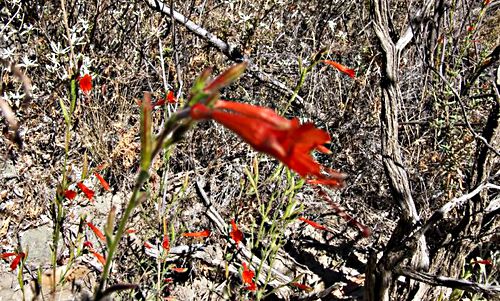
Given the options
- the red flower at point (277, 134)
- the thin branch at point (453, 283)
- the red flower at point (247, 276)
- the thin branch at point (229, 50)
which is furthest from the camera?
the thin branch at point (229, 50)

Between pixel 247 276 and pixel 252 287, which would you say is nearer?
pixel 252 287

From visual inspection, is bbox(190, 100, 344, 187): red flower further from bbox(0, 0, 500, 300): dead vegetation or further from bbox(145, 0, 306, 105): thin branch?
bbox(145, 0, 306, 105): thin branch

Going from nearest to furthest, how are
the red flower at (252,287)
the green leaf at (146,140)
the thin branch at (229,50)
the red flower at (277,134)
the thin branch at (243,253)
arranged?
the red flower at (277,134)
the green leaf at (146,140)
the red flower at (252,287)
the thin branch at (243,253)
the thin branch at (229,50)

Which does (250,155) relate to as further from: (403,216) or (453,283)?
(453,283)

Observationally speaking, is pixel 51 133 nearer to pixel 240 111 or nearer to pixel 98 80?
pixel 98 80

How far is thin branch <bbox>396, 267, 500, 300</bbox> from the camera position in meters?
2.13

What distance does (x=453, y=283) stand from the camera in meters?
2.21

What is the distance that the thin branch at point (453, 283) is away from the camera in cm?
213

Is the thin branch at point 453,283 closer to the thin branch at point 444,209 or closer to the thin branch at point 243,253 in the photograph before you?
the thin branch at point 444,209

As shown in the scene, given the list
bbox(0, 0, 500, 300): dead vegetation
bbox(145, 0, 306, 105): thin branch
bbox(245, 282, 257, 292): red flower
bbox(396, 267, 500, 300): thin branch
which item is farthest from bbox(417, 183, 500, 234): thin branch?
bbox(145, 0, 306, 105): thin branch

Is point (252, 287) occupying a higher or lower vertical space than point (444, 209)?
lower

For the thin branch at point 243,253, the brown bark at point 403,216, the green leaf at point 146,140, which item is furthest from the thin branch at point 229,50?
the green leaf at point 146,140

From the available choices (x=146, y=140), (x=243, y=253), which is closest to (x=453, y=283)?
(x=243, y=253)

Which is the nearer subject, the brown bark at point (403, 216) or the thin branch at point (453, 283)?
the thin branch at point (453, 283)
